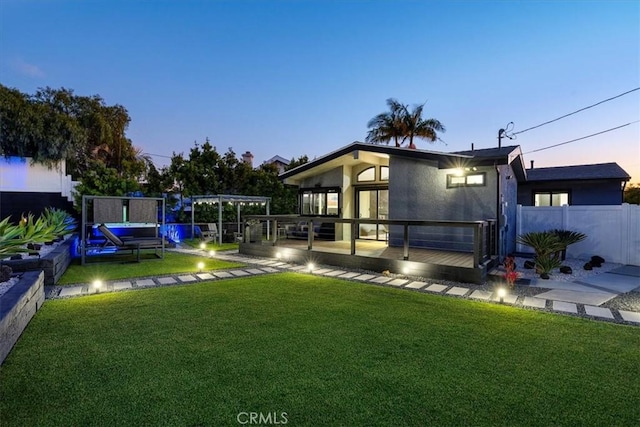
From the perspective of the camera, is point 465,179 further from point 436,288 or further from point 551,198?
point 551,198

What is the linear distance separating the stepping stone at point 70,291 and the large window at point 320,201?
29.7ft

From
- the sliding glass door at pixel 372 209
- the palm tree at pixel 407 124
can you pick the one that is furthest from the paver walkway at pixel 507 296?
the palm tree at pixel 407 124

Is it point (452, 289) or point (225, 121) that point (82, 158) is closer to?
point (225, 121)

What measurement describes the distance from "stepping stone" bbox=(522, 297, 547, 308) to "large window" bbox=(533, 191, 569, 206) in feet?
42.8

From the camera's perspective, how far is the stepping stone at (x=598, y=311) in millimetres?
5016

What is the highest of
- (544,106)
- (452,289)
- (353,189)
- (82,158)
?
(544,106)

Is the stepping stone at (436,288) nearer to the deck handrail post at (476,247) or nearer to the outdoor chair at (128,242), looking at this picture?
the deck handrail post at (476,247)

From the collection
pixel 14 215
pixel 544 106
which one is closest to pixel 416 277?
pixel 544 106

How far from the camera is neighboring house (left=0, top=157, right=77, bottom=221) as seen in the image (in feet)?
49.2

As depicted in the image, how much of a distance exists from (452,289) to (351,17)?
11.5m

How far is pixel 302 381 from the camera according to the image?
2938mm

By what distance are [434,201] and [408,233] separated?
1.64 meters

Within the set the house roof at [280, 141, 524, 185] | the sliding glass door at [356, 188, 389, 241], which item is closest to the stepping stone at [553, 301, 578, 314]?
the house roof at [280, 141, 524, 185]

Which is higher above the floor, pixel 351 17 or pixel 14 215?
pixel 351 17
